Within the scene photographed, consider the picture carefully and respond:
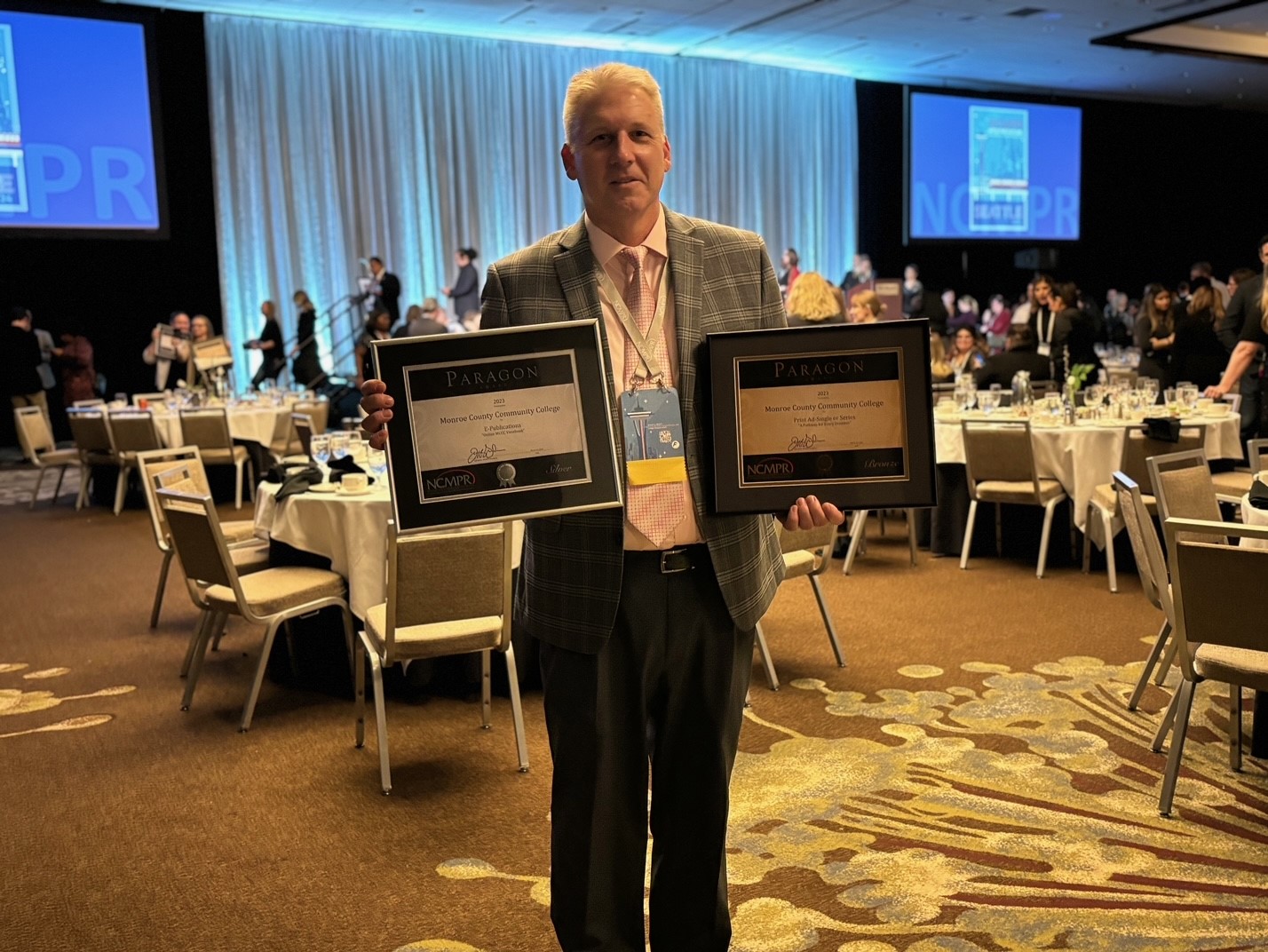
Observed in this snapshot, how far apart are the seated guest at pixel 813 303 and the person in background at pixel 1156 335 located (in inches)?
149

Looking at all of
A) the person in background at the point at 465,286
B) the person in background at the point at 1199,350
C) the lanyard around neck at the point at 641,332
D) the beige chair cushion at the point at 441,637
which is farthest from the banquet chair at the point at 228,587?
the person in background at the point at 465,286

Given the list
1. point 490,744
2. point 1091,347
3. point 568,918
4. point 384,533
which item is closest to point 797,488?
point 568,918

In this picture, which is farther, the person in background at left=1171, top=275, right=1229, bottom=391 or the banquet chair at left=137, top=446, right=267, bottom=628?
the person in background at left=1171, top=275, right=1229, bottom=391

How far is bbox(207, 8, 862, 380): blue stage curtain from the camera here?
1417cm

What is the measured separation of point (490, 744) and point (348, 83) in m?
12.3

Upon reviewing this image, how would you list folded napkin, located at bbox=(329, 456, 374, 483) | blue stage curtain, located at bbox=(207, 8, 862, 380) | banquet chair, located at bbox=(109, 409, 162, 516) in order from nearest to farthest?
1. folded napkin, located at bbox=(329, 456, 374, 483)
2. banquet chair, located at bbox=(109, 409, 162, 516)
3. blue stage curtain, located at bbox=(207, 8, 862, 380)

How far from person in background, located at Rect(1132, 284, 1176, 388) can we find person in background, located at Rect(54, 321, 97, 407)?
10745mm

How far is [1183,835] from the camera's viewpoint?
10.3 feet

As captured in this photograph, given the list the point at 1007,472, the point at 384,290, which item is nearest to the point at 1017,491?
the point at 1007,472

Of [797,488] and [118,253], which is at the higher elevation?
[118,253]

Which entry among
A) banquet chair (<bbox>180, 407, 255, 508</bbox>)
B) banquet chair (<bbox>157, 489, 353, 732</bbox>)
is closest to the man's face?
banquet chair (<bbox>157, 489, 353, 732</bbox>)

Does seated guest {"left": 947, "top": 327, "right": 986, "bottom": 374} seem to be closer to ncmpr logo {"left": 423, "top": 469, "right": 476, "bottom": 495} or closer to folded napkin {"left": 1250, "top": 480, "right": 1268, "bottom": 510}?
folded napkin {"left": 1250, "top": 480, "right": 1268, "bottom": 510}

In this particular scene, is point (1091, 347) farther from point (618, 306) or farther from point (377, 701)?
point (618, 306)

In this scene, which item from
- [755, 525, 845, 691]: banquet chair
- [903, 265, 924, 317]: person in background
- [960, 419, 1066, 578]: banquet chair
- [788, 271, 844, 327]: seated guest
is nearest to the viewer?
[755, 525, 845, 691]: banquet chair
